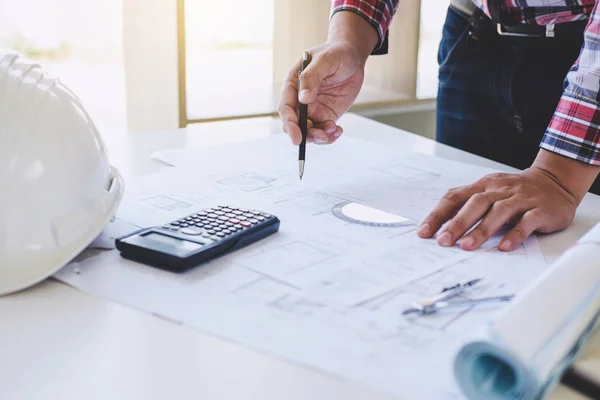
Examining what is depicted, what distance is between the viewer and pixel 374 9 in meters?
1.12

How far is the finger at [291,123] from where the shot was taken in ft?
2.94

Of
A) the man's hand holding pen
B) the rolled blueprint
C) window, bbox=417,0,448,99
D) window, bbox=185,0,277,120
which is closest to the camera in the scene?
the rolled blueprint

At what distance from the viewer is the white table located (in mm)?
463

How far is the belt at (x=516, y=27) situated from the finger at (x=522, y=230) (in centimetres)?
39

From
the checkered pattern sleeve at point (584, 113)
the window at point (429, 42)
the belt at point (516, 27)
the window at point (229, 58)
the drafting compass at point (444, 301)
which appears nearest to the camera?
the drafting compass at point (444, 301)

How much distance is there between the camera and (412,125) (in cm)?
228

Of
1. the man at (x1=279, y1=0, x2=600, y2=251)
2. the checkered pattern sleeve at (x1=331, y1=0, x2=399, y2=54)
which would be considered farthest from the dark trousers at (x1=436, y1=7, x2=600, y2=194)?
the checkered pattern sleeve at (x1=331, y1=0, x2=399, y2=54)

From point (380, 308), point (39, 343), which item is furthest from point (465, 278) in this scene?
point (39, 343)

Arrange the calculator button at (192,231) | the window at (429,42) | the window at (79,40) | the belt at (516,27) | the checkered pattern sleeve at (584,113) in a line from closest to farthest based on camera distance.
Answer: the calculator button at (192,231)
the checkered pattern sleeve at (584,113)
the belt at (516,27)
the window at (79,40)
the window at (429,42)

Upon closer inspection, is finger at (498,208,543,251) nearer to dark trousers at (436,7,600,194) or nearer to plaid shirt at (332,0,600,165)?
plaid shirt at (332,0,600,165)

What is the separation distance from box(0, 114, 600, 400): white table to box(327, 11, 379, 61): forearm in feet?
2.08

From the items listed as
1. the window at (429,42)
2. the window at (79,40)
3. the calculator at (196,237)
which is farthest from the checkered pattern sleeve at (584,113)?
the window at (429,42)

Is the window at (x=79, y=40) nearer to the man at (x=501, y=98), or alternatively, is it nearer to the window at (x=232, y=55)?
the window at (x=232, y=55)

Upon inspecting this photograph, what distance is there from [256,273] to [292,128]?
0.31 metres
